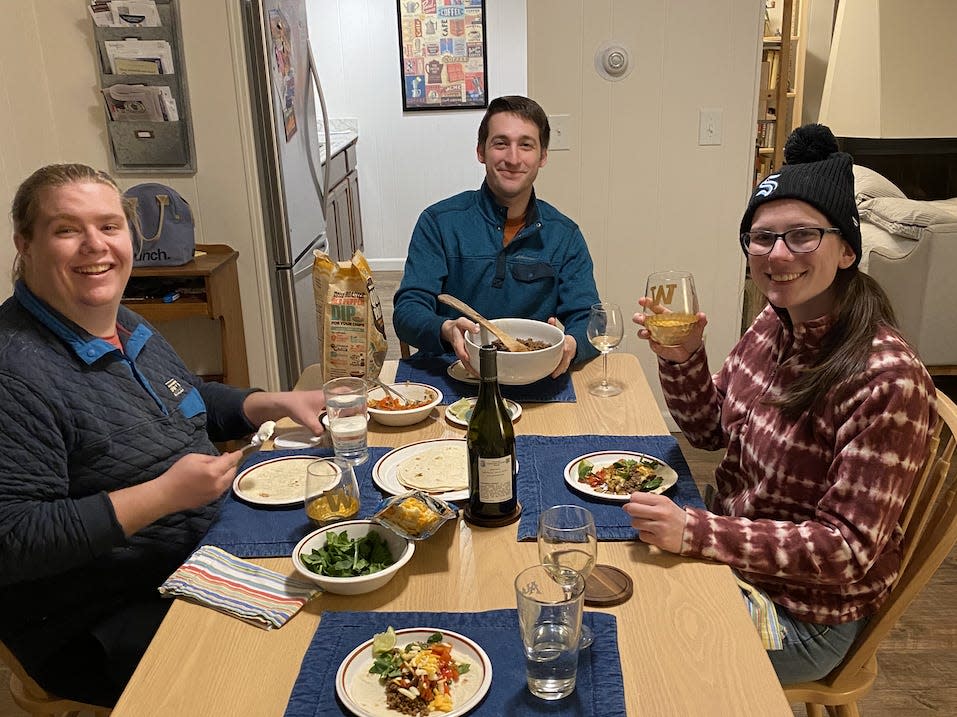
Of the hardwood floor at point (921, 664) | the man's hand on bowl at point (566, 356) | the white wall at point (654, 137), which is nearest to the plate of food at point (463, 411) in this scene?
the man's hand on bowl at point (566, 356)

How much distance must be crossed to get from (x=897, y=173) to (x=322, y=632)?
6008 mm

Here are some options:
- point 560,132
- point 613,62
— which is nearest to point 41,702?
point 560,132

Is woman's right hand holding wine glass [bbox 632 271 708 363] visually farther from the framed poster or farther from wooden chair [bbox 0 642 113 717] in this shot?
the framed poster

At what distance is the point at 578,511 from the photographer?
118 cm

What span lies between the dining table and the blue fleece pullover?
1.02 meters

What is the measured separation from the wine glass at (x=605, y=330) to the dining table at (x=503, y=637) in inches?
26.5

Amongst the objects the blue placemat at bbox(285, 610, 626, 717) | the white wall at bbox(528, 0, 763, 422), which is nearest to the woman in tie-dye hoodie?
the blue placemat at bbox(285, 610, 626, 717)

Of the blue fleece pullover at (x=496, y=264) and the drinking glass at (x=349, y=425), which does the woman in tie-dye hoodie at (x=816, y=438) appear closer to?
the drinking glass at (x=349, y=425)

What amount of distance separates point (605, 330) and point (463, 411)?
38 centimetres

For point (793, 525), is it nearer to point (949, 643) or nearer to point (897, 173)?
point (949, 643)

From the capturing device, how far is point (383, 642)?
Result: 1.08m

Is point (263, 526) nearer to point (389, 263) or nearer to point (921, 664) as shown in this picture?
point (921, 664)

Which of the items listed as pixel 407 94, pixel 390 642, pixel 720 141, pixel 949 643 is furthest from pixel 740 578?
pixel 407 94

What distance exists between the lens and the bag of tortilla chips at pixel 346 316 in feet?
6.05
